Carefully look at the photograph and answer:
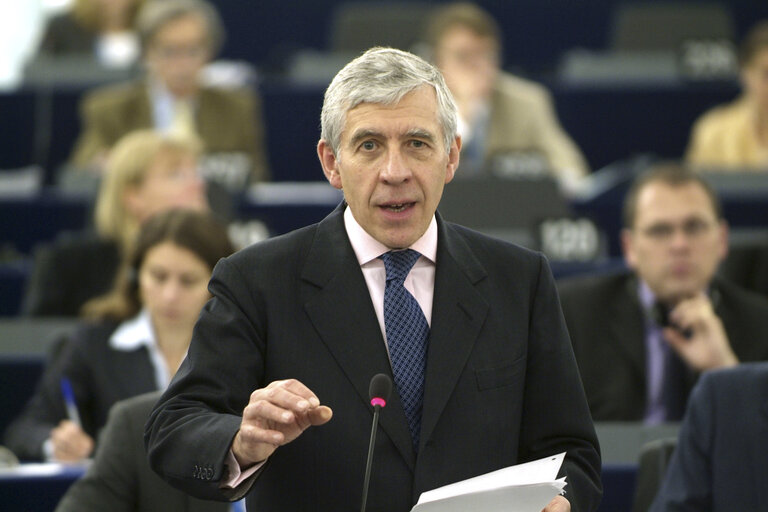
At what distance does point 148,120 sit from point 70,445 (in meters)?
3.34

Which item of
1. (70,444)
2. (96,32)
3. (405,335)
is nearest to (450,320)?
(405,335)

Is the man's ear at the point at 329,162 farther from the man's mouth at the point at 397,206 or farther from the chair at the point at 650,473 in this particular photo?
the chair at the point at 650,473

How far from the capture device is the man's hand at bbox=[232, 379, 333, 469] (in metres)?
1.88

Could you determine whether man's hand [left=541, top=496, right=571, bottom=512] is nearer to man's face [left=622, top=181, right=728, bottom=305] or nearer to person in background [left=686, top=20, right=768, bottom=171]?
man's face [left=622, top=181, right=728, bottom=305]

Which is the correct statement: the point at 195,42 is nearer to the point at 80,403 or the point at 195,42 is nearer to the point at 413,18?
the point at 413,18

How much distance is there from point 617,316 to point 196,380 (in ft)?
8.73

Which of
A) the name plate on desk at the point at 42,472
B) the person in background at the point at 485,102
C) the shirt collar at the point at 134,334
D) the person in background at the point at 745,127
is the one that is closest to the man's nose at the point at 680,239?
the shirt collar at the point at 134,334

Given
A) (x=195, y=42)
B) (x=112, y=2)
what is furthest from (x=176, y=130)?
(x=112, y=2)

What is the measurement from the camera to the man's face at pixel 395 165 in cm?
213

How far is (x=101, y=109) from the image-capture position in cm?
697

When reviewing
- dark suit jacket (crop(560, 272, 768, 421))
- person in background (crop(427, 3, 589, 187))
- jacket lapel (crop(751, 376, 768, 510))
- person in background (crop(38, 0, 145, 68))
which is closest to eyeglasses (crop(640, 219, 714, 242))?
dark suit jacket (crop(560, 272, 768, 421))

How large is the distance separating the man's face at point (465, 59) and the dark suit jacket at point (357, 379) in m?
4.81

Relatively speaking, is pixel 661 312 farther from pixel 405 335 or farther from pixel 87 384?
pixel 405 335

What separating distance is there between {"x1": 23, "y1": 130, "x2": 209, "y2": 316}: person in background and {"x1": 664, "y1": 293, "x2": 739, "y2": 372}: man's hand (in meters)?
1.77
